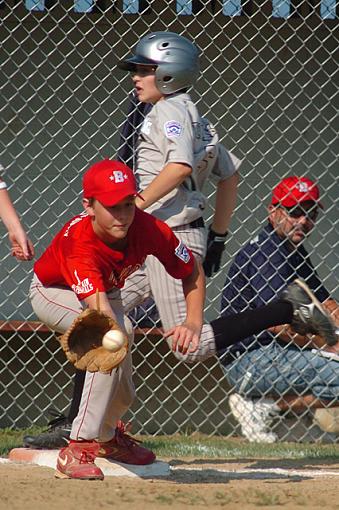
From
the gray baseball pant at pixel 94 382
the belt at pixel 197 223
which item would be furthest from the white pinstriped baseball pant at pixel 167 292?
the gray baseball pant at pixel 94 382

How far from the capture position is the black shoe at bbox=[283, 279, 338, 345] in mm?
5527

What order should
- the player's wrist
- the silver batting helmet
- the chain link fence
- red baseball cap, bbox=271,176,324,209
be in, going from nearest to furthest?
1. the silver batting helmet
2. the player's wrist
3. red baseball cap, bbox=271,176,324,209
4. the chain link fence

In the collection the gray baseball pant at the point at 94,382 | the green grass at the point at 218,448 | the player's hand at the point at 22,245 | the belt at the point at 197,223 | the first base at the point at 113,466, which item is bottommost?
the green grass at the point at 218,448

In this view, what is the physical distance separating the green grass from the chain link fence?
444mm

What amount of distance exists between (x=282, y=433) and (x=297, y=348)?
49 cm

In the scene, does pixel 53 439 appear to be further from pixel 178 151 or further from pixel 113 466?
pixel 178 151

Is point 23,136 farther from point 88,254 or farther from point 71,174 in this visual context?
point 88,254

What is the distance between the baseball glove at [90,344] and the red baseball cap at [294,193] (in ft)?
Answer: 7.92

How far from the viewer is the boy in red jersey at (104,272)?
4.50m

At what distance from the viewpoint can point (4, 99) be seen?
7.36m

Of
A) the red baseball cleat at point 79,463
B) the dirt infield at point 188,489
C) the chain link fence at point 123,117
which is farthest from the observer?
the chain link fence at point 123,117

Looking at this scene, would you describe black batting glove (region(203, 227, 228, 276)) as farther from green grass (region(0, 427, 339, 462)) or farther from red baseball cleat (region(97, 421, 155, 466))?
red baseball cleat (region(97, 421, 155, 466))

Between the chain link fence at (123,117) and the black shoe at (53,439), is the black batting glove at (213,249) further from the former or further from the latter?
the chain link fence at (123,117)

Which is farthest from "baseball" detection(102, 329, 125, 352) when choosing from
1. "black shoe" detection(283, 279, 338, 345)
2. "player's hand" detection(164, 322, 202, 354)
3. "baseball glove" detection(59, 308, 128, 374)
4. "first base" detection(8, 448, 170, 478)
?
"black shoe" detection(283, 279, 338, 345)
